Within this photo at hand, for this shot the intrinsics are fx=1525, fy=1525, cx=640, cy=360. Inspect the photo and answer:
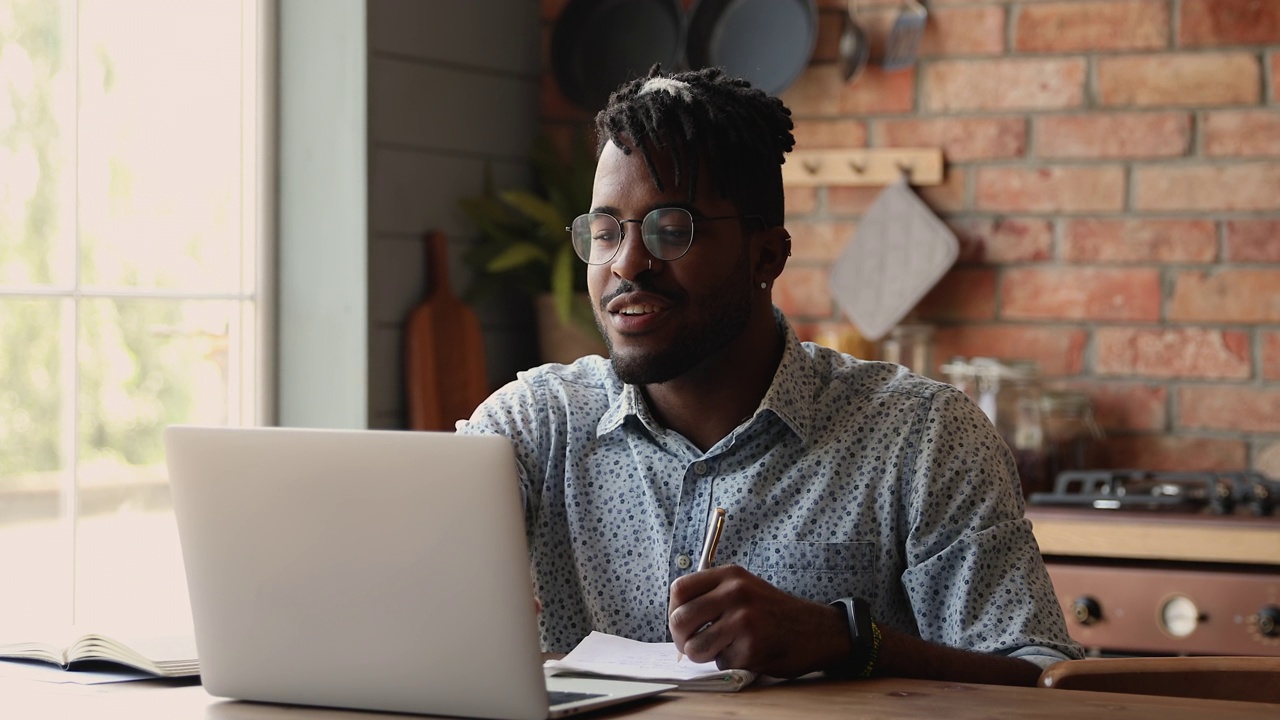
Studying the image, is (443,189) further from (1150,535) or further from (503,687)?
(503,687)

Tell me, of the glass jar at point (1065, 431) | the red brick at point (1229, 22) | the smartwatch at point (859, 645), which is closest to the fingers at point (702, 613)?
the smartwatch at point (859, 645)

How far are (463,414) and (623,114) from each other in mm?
1393

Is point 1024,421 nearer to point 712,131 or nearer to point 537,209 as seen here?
point 537,209

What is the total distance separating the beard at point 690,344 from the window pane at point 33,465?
1208 millimetres

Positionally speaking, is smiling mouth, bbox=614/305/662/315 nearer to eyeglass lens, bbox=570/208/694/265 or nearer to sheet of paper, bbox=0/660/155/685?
eyeglass lens, bbox=570/208/694/265

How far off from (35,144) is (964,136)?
1.74 m

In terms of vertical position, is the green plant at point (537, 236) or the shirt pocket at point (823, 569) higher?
the green plant at point (537, 236)

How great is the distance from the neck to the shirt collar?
24 mm

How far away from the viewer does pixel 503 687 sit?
3.84 ft

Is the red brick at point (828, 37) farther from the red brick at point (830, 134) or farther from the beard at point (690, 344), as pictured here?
the beard at point (690, 344)

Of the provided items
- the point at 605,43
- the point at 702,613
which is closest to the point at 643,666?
the point at 702,613

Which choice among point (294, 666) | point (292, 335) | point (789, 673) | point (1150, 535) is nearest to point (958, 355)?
point (1150, 535)

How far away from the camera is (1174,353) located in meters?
2.92

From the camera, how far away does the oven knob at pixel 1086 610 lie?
250 cm
